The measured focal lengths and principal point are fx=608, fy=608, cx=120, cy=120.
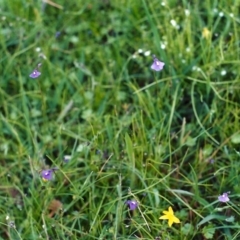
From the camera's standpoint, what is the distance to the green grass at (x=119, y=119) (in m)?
2.11

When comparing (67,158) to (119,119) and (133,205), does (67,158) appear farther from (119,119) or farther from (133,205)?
(133,205)

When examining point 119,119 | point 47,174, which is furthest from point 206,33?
point 47,174

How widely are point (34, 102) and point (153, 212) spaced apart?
79 cm

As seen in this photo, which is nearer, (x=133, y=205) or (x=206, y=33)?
(x=133, y=205)

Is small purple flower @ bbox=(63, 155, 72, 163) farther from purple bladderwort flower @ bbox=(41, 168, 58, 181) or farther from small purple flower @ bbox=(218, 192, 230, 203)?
small purple flower @ bbox=(218, 192, 230, 203)

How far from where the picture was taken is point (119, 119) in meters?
2.41

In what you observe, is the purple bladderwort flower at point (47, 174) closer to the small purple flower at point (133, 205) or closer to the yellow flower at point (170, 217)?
the small purple flower at point (133, 205)

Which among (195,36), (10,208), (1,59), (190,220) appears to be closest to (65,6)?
(1,59)

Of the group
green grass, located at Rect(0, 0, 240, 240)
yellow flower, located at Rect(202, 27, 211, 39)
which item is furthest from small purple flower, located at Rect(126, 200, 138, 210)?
yellow flower, located at Rect(202, 27, 211, 39)

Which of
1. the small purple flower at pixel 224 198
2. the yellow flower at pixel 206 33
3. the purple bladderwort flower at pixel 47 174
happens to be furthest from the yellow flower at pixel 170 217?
the yellow flower at pixel 206 33

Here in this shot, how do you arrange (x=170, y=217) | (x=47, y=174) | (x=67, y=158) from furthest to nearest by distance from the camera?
(x=67, y=158)
(x=47, y=174)
(x=170, y=217)

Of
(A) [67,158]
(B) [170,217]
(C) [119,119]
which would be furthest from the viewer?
(C) [119,119]

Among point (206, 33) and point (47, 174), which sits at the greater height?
point (206, 33)

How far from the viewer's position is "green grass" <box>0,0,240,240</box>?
6.92 feet
